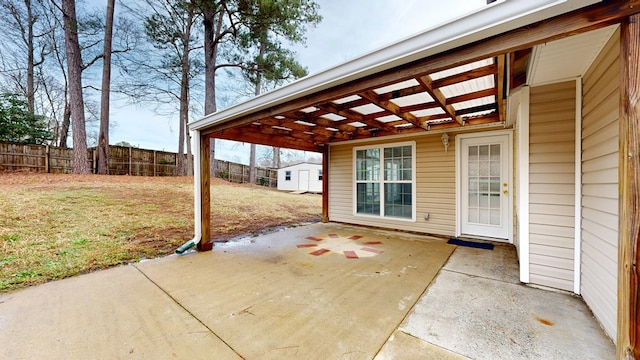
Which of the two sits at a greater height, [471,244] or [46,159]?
[46,159]

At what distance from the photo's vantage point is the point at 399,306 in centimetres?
216

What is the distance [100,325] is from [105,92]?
11.2 m

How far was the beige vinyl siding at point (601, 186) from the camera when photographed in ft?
5.34

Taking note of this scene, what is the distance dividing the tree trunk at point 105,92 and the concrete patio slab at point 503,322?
1232 centimetres

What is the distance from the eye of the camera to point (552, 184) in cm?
241

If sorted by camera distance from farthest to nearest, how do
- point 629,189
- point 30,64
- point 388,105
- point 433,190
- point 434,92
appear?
point 30,64 < point 433,190 < point 388,105 < point 434,92 < point 629,189

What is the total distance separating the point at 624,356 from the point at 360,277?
1.97 m

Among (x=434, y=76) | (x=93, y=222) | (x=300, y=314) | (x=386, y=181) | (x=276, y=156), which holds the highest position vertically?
(x=276, y=156)

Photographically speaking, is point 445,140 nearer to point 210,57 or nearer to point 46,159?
point 210,57

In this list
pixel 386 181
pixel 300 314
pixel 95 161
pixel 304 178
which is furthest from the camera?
pixel 304 178

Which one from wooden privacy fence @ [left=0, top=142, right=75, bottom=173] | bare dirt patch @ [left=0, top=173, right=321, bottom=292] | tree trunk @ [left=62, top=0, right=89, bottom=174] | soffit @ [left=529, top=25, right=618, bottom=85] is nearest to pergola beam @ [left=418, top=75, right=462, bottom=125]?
soffit @ [left=529, top=25, right=618, bottom=85]

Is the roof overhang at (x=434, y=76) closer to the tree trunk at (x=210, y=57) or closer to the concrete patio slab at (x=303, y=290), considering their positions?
the concrete patio slab at (x=303, y=290)

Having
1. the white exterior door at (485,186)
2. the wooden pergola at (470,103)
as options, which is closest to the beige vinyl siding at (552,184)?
the wooden pergola at (470,103)

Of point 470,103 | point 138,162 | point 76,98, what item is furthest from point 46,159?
point 470,103
